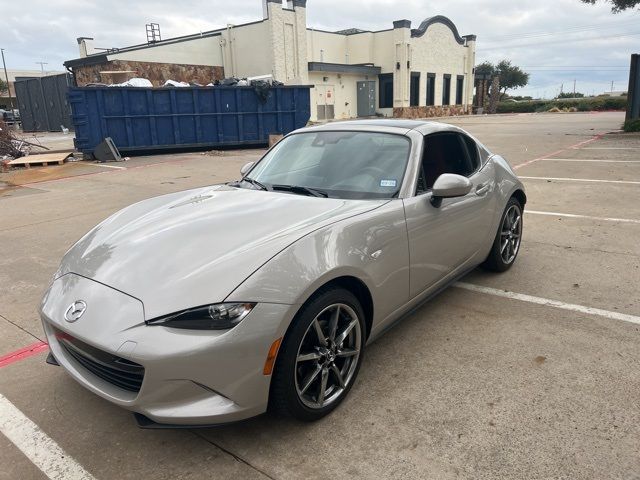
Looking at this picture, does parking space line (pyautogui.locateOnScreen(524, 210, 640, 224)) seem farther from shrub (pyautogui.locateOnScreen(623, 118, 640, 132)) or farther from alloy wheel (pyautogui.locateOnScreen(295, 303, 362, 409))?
shrub (pyautogui.locateOnScreen(623, 118, 640, 132))

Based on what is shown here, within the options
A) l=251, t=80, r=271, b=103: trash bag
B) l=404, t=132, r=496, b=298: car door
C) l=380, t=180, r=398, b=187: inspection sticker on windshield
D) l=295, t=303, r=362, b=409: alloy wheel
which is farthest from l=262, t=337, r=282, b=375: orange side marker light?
l=251, t=80, r=271, b=103: trash bag

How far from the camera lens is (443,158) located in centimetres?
386

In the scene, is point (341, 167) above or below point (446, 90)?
below

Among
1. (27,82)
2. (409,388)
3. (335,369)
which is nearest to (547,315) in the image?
(409,388)

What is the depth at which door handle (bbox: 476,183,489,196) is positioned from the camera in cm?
404

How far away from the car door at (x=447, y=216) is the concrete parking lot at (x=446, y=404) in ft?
1.58

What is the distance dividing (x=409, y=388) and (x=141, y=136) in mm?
15543

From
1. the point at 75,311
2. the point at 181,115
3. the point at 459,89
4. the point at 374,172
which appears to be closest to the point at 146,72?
the point at 181,115

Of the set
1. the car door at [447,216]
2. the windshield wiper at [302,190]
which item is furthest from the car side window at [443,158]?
the windshield wiper at [302,190]

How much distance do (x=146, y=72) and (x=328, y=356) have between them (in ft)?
92.4

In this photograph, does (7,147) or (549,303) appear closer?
(549,303)

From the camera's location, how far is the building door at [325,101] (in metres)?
34.2

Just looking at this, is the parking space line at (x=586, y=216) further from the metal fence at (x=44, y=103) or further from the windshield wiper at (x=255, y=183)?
the metal fence at (x=44, y=103)

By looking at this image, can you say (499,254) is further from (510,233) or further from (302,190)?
(302,190)
